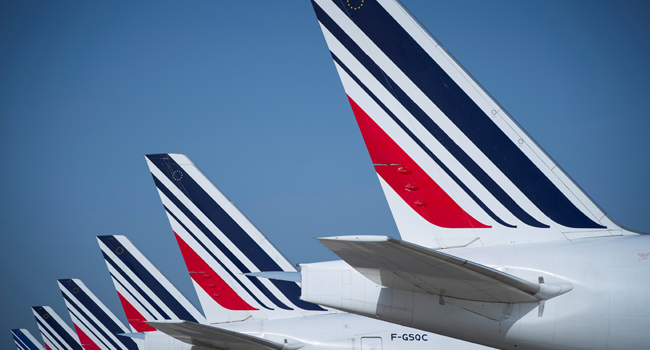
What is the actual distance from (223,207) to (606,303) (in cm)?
1072

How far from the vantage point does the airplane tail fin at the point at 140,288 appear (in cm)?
1833

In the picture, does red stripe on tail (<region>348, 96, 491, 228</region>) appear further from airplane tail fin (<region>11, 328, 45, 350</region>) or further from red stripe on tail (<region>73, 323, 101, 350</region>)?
airplane tail fin (<region>11, 328, 45, 350</region>)

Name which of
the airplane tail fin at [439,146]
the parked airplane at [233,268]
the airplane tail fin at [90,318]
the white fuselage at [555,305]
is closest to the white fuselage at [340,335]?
the parked airplane at [233,268]

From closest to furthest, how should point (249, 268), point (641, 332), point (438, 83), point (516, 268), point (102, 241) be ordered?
point (641, 332)
point (516, 268)
point (438, 83)
point (249, 268)
point (102, 241)

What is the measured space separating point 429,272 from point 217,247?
10315 mm

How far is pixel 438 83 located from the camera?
6840 millimetres

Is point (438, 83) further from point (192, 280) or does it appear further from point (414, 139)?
point (192, 280)

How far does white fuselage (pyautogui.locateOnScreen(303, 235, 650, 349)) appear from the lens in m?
5.31

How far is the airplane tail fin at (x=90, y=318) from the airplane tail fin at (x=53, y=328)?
15.8 feet

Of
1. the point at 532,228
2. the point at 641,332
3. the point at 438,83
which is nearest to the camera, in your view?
the point at 641,332

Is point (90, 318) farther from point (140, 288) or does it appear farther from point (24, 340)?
point (24, 340)

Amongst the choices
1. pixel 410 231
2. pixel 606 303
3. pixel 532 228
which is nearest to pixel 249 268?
pixel 410 231

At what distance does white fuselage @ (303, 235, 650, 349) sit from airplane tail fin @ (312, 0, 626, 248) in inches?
23.1

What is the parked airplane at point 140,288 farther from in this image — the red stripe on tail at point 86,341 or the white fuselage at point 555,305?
the white fuselage at point 555,305
